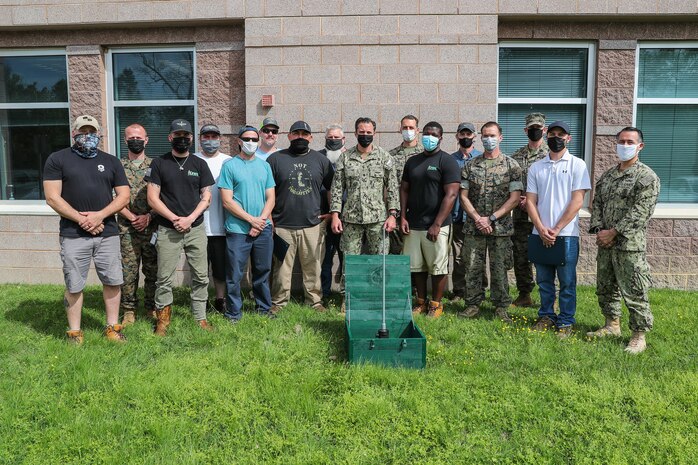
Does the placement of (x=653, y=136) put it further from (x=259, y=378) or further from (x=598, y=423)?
(x=259, y=378)

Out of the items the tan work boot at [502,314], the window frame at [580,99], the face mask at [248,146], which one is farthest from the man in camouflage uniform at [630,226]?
the face mask at [248,146]

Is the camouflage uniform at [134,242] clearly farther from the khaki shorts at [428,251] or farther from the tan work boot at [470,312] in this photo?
the tan work boot at [470,312]

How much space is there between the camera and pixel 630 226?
5230mm

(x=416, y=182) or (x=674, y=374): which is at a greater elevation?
(x=416, y=182)

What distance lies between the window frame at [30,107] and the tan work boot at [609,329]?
790 cm

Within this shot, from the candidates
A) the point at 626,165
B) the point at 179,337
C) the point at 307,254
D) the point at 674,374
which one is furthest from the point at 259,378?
the point at 626,165

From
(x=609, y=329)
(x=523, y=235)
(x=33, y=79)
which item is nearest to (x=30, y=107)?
(x=33, y=79)

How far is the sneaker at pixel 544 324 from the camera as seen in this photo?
590 cm

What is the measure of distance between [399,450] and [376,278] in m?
2.15

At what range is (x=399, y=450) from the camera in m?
3.72

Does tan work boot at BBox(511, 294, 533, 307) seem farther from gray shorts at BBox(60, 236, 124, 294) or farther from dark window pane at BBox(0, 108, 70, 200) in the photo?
dark window pane at BBox(0, 108, 70, 200)

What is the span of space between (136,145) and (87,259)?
1540 mm

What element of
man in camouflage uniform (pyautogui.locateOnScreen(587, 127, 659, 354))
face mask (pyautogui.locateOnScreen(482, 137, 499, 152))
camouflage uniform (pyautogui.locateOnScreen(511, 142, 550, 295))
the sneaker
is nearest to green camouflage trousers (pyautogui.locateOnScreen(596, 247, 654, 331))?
man in camouflage uniform (pyautogui.locateOnScreen(587, 127, 659, 354))

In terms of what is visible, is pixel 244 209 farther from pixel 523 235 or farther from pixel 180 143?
pixel 523 235
